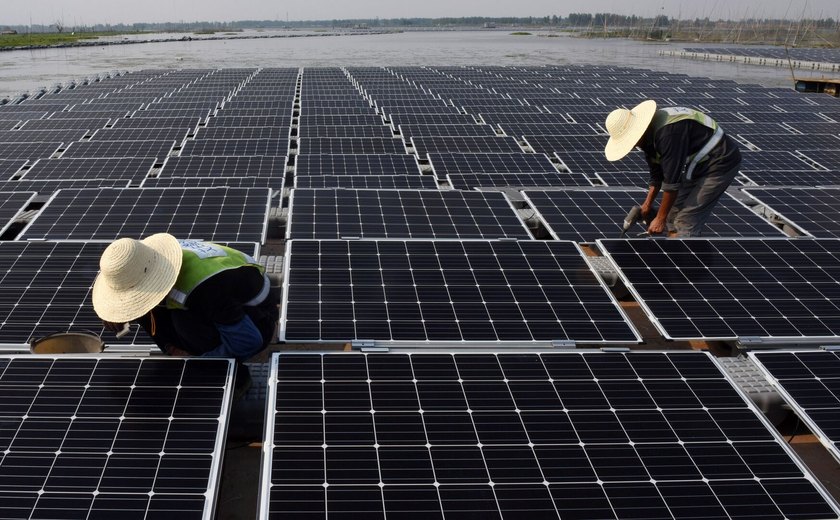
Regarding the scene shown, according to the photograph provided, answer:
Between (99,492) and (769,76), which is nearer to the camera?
(99,492)

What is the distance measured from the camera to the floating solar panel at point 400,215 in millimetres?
9352

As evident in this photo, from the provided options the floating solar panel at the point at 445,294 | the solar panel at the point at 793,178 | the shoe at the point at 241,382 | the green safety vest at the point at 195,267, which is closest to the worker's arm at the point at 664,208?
the floating solar panel at the point at 445,294

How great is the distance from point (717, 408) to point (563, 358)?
56.1 inches

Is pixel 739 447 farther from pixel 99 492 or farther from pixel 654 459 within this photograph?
pixel 99 492

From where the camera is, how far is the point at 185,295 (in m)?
5.15

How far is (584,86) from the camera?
37.9m

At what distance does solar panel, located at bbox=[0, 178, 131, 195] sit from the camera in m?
13.7

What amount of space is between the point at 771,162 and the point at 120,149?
2100 cm

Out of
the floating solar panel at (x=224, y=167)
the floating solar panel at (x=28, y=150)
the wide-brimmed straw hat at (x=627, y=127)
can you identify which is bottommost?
the floating solar panel at (x=28, y=150)

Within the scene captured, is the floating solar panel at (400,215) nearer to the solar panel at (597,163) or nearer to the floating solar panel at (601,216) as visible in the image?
the floating solar panel at (601,216)

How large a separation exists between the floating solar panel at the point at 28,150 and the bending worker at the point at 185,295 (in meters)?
16.2

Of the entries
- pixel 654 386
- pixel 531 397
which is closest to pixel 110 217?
pixel 531 397

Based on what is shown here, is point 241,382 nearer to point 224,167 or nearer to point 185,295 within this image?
point 185,295

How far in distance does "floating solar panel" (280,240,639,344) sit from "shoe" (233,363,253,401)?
0.54 meters
